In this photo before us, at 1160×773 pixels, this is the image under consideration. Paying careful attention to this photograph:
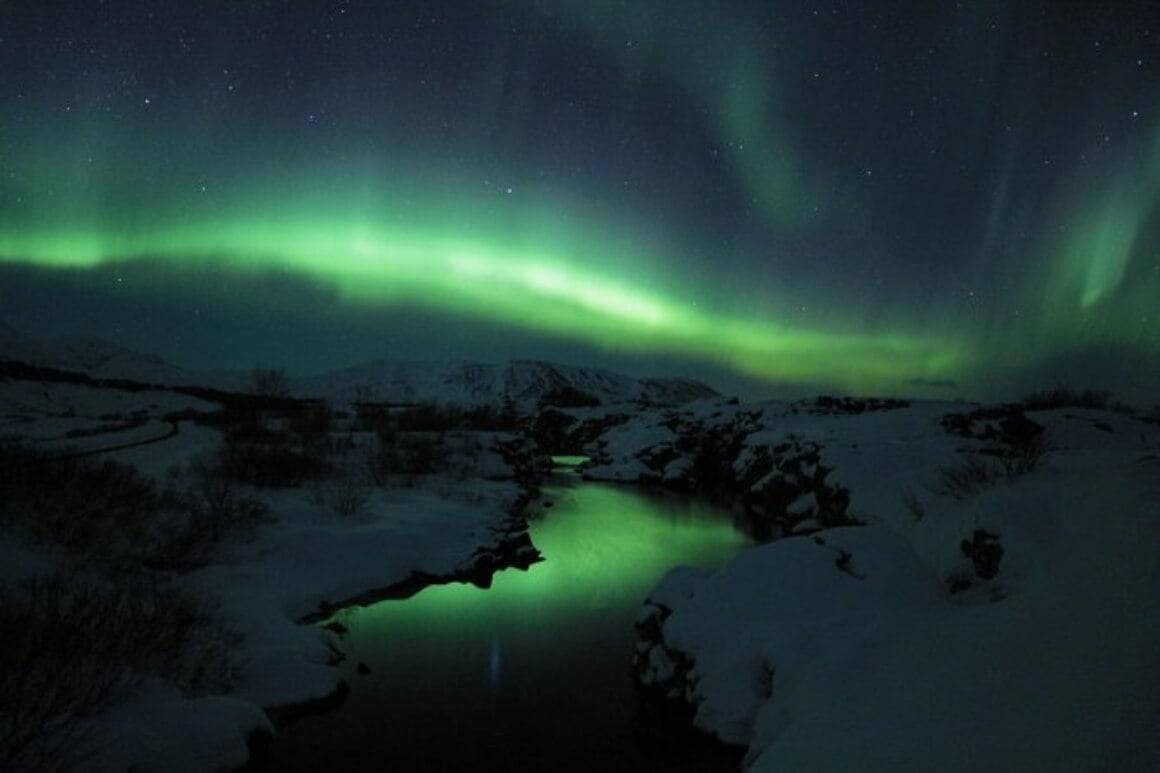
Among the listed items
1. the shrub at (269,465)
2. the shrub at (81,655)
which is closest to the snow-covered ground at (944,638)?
the shrub at (81,655)

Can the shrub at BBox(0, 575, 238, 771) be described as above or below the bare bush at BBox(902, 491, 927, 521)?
below

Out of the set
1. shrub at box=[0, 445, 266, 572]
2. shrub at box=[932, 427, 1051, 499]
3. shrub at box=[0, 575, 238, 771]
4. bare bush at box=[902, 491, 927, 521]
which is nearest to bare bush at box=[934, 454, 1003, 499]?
→ shrub at box=[932, 427, 1051, 499]

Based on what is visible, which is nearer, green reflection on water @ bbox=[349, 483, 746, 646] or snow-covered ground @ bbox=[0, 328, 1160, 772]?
snow-covered ground @ bbox=[0, 328, 1160, 772]

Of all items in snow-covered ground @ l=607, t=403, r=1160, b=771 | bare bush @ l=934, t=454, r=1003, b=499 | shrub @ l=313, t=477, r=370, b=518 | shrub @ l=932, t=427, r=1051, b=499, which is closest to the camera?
snow-covered ground @ l=607, t=403, r=1160, b=771

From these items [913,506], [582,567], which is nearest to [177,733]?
[582,567]

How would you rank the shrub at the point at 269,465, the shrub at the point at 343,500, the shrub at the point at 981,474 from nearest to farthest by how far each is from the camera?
the shrub at the point at 981,474 → the shrub at the point at 343,500 → the shrub at the point at 269,465

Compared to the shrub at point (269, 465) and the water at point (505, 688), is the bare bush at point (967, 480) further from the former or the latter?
the shrub at point (269, 465)

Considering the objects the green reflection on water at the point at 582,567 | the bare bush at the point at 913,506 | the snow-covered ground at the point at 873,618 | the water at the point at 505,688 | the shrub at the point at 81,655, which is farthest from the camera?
the green reflection on water at the point at 582,567

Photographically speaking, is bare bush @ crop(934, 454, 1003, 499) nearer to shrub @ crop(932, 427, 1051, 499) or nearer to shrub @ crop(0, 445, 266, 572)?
shrub @ crop(932, 427, 1051, 499)

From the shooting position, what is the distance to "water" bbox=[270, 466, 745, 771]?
9508mm

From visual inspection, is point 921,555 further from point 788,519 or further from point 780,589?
point 788,519

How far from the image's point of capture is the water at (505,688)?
9508 mm

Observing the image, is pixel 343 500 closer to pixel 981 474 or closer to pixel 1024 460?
pixel 981 474

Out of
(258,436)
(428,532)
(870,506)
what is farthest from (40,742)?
(258,436)
